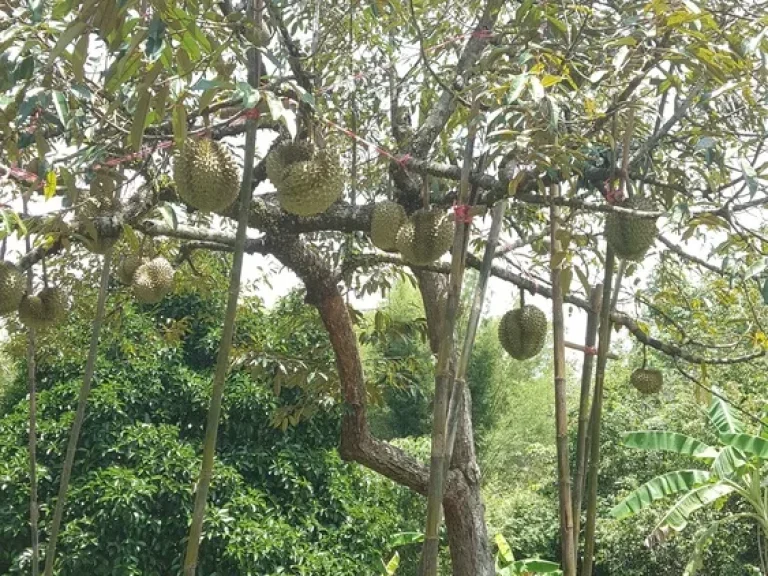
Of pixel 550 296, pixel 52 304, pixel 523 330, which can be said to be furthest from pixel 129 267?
pixel 550 296

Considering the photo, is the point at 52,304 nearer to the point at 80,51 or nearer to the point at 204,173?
the point at 204,173

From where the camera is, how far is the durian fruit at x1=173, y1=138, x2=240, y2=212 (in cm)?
145

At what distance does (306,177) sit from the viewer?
150 cm

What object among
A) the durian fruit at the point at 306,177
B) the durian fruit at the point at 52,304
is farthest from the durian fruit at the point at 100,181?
the durian fruit at the point at 52,304

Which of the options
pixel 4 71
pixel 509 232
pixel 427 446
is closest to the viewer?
pixel 4 71

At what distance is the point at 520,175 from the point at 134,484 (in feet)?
11.4

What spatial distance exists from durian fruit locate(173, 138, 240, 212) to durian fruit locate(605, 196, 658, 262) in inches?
28.7

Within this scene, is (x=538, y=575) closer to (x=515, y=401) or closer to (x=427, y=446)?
(x=427, y=446)

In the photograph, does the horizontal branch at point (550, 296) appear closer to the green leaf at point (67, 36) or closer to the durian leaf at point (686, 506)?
the durian leaf at point (686, 506)

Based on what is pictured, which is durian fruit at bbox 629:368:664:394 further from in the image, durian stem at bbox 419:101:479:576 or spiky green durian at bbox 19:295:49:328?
spiky green durian at bbox 19:295:49:328

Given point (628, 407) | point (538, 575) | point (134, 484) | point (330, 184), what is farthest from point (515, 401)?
point (330, 184)

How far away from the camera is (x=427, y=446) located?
6129 millimetres

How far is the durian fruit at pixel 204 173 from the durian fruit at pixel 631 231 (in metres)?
0.73

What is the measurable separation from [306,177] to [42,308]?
884 millimetres
